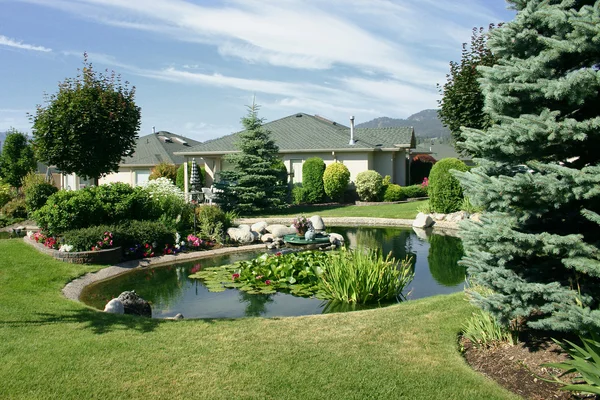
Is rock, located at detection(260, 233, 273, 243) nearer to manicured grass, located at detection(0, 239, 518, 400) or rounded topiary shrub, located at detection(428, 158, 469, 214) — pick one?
rounded topiary shrub, located at detection(428, 158, 469, 214)

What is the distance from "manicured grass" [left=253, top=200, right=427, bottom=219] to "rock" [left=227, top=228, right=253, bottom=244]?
21.8 ft

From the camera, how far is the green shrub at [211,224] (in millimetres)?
13938

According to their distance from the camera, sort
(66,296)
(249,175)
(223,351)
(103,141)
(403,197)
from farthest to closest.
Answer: (403,197)
(249,175)
(103,141)
(66,296)
(223,351)

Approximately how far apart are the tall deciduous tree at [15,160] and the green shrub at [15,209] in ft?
28.3

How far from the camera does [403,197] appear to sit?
26.0 meters

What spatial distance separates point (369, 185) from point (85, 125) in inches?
549

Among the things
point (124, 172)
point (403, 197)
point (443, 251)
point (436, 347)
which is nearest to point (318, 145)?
point (403, 197)

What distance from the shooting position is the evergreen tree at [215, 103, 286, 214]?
886 inches

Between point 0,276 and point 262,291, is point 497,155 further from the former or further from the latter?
point 0,276

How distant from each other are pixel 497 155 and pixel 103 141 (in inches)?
580

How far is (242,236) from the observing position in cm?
1442

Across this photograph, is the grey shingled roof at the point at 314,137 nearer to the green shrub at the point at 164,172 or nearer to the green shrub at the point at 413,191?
the green shrub at the point at 164,172

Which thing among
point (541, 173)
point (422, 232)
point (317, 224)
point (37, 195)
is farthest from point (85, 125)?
point (541, 173)

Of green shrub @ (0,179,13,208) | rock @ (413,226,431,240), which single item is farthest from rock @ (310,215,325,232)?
green shrub @ (0,179,13,208)
